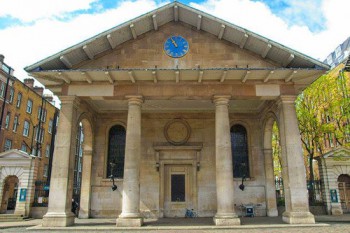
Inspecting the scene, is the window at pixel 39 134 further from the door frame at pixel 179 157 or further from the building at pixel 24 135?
the door frame at pixel 179 157

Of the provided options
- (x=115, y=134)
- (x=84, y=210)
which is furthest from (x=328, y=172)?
(x=84, y=210)

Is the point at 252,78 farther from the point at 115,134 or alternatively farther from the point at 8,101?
the point at 8,101

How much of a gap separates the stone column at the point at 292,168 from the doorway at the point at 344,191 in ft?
30.4

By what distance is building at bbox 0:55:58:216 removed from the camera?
19.9 meters

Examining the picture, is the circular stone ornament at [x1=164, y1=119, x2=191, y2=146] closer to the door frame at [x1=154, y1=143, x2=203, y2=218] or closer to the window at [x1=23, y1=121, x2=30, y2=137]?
the door frame at [x1=154, y1=143, x2=203, y2=218]

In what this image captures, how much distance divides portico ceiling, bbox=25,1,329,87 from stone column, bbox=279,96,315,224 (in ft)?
5.75

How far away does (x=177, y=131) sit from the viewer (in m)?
20.7

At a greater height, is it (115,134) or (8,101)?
(8,101)

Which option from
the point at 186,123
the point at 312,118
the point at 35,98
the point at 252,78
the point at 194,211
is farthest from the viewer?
the point at 35,98

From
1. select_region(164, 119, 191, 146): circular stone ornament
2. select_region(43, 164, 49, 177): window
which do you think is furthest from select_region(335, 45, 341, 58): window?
select_region(43, 164, 49, 177): window

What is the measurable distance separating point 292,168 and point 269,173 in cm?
519

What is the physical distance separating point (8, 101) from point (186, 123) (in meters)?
24.1

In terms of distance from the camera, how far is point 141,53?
52.6 ft

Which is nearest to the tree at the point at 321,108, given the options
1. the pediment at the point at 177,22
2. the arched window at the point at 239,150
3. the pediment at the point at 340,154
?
the pediment at the point at 340,154
